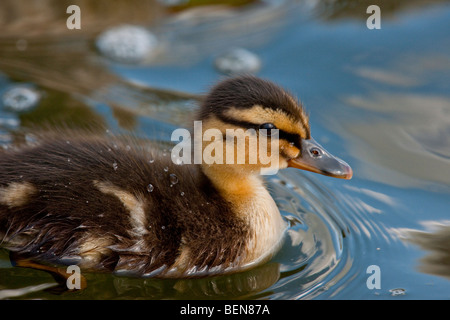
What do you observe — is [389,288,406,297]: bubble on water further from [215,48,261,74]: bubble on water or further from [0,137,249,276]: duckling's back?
[215,48,261,74]: bubble on water

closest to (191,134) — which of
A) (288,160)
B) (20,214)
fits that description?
(288,160)

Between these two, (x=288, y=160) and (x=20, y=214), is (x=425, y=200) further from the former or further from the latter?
(x=20, y=214)

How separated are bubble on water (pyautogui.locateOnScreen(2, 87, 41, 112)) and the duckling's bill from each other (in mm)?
1548

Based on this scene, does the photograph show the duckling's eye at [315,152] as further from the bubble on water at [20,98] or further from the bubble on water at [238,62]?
the bubble on water at [20,98]

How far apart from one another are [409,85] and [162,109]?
126cm

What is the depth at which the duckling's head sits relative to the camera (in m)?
2.61

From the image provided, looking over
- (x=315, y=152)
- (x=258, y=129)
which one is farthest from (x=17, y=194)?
(x=315, y=152)

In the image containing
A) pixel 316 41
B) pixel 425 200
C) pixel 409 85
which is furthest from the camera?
pixel 316 41

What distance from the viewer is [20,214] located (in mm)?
2545

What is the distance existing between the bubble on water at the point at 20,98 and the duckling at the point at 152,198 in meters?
0.94

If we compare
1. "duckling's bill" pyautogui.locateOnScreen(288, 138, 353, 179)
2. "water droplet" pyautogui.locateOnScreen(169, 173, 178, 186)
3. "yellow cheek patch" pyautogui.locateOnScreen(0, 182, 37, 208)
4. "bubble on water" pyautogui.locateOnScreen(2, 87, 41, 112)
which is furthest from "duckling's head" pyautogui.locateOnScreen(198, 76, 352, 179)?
"bubble on water" pyautogui.locateOnScreen(2, 87, 41, 112)

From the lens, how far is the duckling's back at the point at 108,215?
8.34 feet

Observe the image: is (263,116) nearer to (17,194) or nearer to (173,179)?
(173,179)

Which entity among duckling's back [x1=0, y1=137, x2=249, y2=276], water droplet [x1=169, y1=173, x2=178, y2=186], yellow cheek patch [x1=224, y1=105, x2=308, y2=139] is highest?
yellow cheek patch [x1=224, y1=105, x2=308, y2=139]
